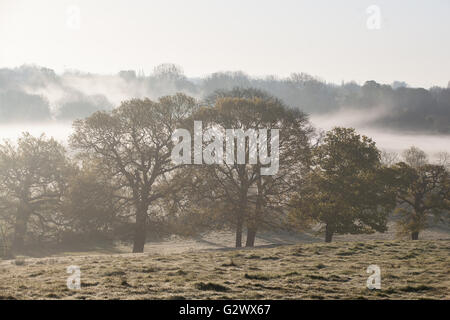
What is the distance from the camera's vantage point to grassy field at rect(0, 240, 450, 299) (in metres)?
16.8

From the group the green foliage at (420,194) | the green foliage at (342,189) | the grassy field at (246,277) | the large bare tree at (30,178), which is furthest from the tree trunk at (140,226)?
the green foliage at (420,194)

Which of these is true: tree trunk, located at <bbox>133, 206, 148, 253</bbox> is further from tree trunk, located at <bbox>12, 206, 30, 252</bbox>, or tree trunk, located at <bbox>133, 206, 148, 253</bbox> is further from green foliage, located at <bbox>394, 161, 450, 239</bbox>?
green foliage, located at <bbox>394, 161, 450, 239</bbox>

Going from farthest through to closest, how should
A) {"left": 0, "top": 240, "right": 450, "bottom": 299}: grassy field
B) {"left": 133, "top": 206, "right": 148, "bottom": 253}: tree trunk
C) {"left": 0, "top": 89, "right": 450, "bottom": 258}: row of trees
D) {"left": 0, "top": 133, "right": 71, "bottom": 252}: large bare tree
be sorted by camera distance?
{"left": 0, "top": 133, "right": 71, "bottom": 252}: large bare tree → {"left": 133, "top": 206, "right": 148, "bottom": 253}: tree trunk → {"left": 0, "top": 89, "right": 450, "bottom": 258}: row of trees → {"left": 0, "top": 240, "right": 450, "bottom": 299}: grassy field

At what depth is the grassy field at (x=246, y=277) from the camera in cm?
1683

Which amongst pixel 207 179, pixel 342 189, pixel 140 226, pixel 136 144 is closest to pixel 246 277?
pixel 207 179

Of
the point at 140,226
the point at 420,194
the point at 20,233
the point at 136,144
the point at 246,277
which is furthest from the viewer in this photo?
the point at 420,194

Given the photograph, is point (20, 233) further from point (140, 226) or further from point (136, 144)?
point (136, 144)

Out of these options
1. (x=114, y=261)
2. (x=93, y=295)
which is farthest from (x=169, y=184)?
(x=93, y=295)

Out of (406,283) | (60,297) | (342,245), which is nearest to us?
(60,297)

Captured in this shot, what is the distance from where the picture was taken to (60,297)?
53.0ft

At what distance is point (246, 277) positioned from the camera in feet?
66.8

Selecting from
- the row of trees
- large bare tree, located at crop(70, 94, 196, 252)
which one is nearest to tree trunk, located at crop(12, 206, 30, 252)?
the row of trees
